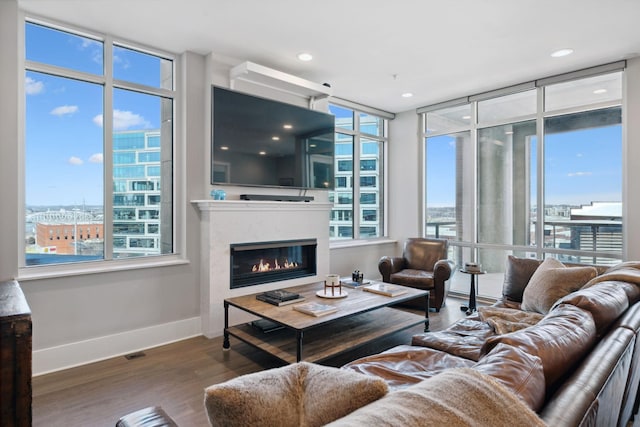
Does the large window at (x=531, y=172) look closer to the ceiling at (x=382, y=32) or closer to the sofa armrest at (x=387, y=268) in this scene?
the ceiling at (x=382, y=32)

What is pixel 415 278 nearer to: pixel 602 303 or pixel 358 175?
pixel 358 175

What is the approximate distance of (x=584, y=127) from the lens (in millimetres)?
4316

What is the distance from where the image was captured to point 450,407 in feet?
2.54

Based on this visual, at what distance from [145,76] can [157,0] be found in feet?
3.21

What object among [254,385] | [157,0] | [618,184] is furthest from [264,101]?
[618,184]

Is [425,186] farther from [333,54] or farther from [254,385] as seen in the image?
[254,385]

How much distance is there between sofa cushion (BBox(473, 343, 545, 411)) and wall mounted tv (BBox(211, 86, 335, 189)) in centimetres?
316

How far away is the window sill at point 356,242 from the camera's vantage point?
17.3 feet

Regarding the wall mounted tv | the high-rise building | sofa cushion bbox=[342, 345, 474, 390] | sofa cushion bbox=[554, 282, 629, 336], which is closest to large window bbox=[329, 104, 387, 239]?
the wall mounted tv

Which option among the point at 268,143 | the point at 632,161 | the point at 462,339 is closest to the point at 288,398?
the point at 462,339

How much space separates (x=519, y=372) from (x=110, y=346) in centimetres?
331

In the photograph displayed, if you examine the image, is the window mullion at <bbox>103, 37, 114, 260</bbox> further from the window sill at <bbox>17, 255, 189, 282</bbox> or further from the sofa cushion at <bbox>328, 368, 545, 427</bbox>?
the sofa cushion at <bbox>328, 368, 545, 427</bbox>

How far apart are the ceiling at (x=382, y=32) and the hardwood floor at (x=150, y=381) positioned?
2.84 meters

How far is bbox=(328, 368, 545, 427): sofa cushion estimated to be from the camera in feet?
2.37
